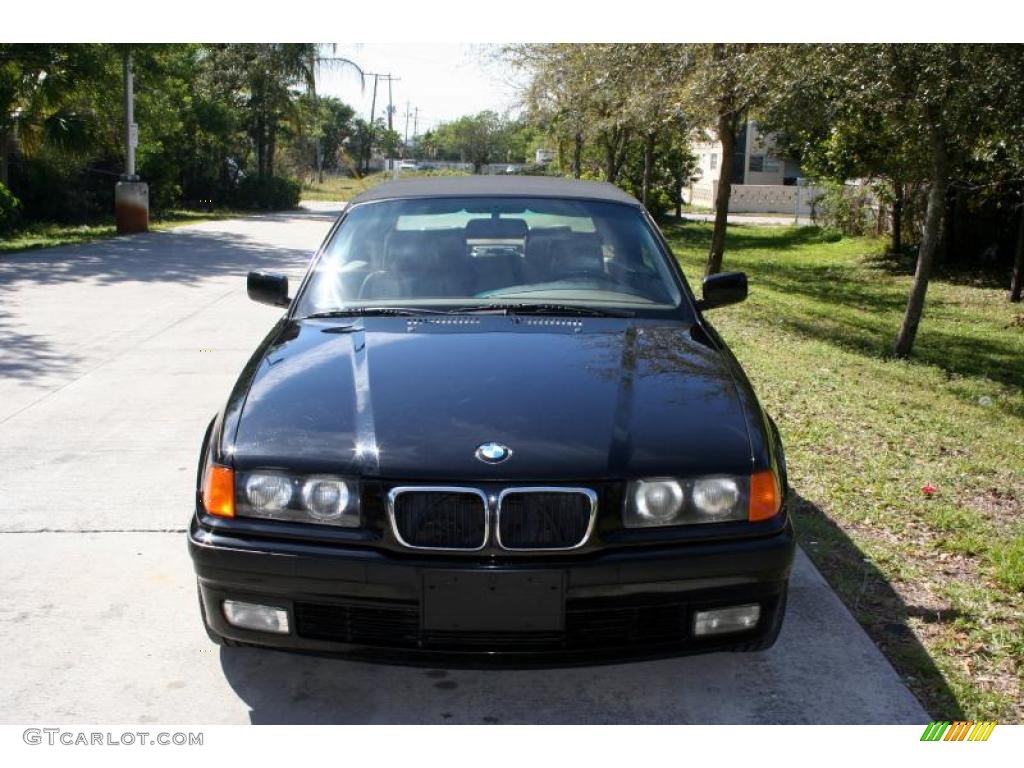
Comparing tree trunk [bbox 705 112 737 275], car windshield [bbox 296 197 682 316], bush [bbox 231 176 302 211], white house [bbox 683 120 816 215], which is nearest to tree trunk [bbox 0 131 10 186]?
bush [bbox 231 176 302 211]

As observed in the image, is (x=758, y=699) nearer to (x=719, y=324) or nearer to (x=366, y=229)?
(x=366, y=229)

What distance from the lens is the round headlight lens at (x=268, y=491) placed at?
122 inches

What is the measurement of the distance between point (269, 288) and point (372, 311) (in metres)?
0.76

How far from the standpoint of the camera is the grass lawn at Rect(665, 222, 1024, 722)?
12.4ft

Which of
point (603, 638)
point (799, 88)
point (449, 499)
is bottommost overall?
point (603, 638)

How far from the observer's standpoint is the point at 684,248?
25641 millimetres

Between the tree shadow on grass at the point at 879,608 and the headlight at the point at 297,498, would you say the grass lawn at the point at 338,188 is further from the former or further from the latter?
the headlight at the point at 297,498

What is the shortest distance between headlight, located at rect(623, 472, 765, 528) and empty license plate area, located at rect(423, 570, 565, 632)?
0.31 metres

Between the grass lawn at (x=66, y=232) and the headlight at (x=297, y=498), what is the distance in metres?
15.7

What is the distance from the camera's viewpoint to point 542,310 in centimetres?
425

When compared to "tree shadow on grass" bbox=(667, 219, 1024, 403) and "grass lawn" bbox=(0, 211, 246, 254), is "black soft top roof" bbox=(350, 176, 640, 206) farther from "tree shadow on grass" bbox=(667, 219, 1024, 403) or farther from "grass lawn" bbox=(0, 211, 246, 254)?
"grass lawn" bbox=(0, 211, 246, 254)

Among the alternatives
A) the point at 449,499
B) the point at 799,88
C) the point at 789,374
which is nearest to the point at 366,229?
the point at 449,499
